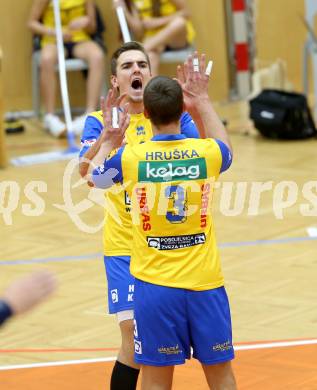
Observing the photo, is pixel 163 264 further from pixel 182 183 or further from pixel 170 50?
pixel 170 50

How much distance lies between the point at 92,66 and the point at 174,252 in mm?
9868

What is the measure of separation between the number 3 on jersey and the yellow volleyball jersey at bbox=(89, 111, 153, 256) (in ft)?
1.77

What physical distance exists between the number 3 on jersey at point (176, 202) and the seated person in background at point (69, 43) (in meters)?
9.63

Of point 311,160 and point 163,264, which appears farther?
point 311,160

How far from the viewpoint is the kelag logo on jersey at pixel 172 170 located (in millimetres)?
4902

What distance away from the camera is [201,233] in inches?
196

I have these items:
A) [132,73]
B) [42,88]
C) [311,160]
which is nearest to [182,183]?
[132,73]

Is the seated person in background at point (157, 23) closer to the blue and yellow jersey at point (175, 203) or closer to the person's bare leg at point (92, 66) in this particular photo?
the person's bare leg at point (92, 66)

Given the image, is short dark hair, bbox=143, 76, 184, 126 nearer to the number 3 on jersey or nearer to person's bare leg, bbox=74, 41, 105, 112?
the number 3 on jersey

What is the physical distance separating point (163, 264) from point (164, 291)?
0.12 metres

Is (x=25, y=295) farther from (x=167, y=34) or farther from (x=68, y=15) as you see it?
(x=68, y=15)

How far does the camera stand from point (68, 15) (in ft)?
48.1

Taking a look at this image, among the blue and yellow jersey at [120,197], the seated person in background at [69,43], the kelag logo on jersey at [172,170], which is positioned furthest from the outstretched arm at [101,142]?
the seated person in background at [69,43]

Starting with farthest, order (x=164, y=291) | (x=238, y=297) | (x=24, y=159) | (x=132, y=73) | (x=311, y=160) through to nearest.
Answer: (x=24, y=159)
(x=311, y=160)
(x=238, y=297)
(x=132, y=73)
(x=164, y=291)
